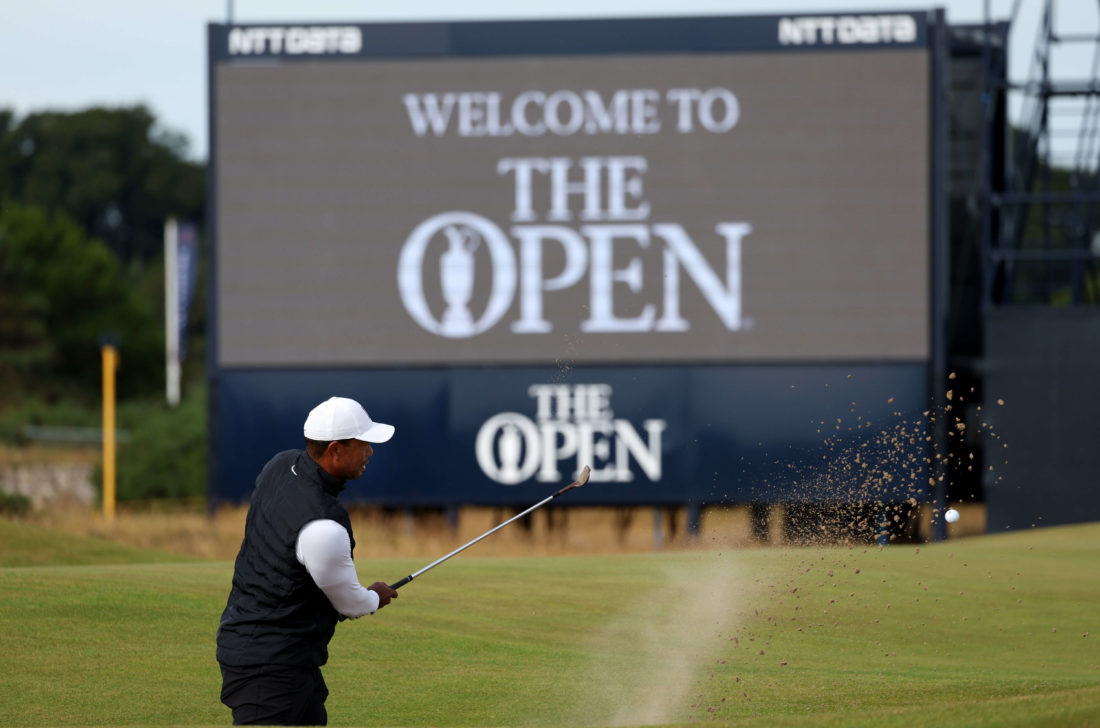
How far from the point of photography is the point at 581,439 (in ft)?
66.6

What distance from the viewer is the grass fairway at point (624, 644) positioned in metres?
9.70

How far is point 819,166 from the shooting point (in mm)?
20531

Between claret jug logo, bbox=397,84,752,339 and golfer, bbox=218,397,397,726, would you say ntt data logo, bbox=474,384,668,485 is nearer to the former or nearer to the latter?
claret jug logo, bbox=397,84,752,339

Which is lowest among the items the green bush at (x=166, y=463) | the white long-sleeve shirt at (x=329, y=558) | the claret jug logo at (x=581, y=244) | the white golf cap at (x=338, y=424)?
the green bush at (x=166, y=463)

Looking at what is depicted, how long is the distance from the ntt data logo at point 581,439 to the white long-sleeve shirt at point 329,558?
1392cm

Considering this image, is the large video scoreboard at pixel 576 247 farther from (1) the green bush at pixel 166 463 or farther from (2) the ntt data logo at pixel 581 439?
(1) the green bush at pixel 166 463

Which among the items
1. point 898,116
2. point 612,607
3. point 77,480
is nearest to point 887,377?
point 898,116

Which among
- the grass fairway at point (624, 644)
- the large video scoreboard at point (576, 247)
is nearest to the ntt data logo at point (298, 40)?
the large video scoreboard at point (576, 247)

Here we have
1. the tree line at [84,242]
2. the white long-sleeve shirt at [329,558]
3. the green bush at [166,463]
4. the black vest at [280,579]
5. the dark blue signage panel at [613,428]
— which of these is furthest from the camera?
the tree line at [84,242]

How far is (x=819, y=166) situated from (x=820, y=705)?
11656 mm

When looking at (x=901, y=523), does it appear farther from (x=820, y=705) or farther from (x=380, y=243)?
(x=820, y=705)

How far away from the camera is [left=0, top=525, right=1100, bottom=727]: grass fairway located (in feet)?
31.8

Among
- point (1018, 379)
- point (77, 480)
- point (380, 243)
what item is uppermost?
point (380, 243)

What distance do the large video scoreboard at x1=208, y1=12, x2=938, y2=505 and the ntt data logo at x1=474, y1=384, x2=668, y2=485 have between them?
0.03m
